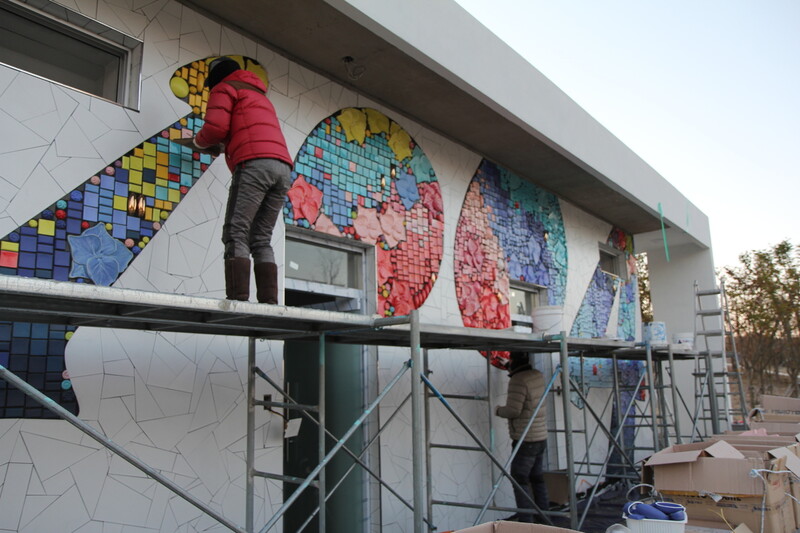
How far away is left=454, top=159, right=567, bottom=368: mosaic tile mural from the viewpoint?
6852mm

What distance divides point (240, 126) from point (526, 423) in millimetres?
3749

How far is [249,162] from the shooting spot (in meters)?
3.53

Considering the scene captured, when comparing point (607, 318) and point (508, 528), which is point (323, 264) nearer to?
point (508, 528)

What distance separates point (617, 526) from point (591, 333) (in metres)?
7.24

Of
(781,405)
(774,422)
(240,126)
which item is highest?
(240,126)

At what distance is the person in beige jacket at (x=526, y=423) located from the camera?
578 centimetres

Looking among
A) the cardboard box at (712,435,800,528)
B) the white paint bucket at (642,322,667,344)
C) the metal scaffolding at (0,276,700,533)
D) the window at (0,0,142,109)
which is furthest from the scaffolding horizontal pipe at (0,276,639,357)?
the white paint bucket at (642,322,667,344)

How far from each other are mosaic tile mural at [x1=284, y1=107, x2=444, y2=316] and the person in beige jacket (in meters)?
1.15

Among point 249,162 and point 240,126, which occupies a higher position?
point 240,126

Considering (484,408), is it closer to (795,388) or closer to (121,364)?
(121,364)

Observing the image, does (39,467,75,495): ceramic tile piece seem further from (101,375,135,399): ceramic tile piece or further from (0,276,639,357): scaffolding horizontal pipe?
(0,276,639,357): scaffolding horizontal pipe

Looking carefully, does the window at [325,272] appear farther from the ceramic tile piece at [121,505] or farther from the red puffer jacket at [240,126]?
the ceramic tile piece at [121,505]

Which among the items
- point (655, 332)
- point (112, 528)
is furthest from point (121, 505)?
point (655, 332)

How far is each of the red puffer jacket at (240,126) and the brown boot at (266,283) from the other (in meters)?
0.60
